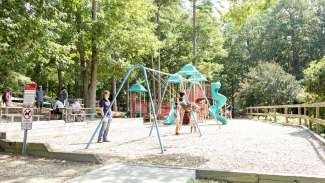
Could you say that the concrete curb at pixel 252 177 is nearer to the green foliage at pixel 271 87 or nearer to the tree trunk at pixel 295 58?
the green foliage at pixel 271 87

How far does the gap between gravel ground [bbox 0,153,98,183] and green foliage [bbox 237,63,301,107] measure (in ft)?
123

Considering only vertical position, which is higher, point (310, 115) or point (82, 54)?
point (82, 54)

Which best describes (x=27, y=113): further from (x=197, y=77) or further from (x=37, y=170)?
(x=197, y=77)

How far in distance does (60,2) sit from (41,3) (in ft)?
13.7

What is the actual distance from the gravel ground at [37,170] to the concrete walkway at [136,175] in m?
0.50

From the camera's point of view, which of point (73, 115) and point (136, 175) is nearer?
point (136, 175)

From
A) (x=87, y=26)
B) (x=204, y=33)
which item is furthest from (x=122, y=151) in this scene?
(x=204, y=33)

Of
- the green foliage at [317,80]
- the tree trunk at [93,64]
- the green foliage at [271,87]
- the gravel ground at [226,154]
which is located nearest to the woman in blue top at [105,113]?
the gravel ground at [226,154]

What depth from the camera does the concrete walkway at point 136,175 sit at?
22.6ft

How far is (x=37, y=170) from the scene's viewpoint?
27.5 ft

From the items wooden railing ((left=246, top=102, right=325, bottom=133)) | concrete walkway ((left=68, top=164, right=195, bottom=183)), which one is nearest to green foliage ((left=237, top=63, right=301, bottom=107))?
wooden railing ((left=246, top=102, right=325, bottom=133))

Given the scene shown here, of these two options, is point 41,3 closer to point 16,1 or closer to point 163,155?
point 16,1

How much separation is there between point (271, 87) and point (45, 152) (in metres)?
37.6

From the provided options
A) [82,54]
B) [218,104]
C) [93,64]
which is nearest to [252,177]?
[218,104]
